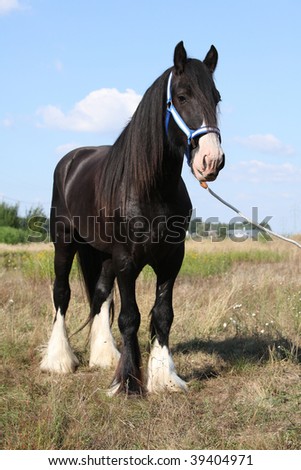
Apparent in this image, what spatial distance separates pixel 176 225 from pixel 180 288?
15.5 feet

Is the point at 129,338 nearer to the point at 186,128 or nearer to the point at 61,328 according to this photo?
the point at 61,328

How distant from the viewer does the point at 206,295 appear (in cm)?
791

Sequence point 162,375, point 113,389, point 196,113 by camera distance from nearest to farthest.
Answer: point 196,113, point 113,389, point 162,375

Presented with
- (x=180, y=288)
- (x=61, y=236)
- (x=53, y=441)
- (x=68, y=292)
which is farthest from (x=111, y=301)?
(x=180, y=288)

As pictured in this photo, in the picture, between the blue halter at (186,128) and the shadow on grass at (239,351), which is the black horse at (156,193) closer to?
the blue halter at (186,128)

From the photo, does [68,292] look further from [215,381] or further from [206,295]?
[206,295]

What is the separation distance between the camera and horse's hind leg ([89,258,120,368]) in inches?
213

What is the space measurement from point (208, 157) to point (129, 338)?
1525mm

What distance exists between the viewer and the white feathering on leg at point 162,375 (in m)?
4.37

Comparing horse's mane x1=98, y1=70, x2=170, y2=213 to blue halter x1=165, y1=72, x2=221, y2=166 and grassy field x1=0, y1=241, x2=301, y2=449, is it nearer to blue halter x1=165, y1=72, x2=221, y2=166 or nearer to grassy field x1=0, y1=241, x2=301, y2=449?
blue halter x1=165, y1=72, x2=221, y2=166

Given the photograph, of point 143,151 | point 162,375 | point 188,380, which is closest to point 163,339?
point 162,375

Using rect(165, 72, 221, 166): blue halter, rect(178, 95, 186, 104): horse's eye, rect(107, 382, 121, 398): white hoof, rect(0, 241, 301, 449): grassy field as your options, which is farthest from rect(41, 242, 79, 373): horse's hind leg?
rect(178, 95, 186, 104): horse's eye

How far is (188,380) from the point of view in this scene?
15.5 ft

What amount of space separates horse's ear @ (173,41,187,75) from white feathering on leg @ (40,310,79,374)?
2723mm
